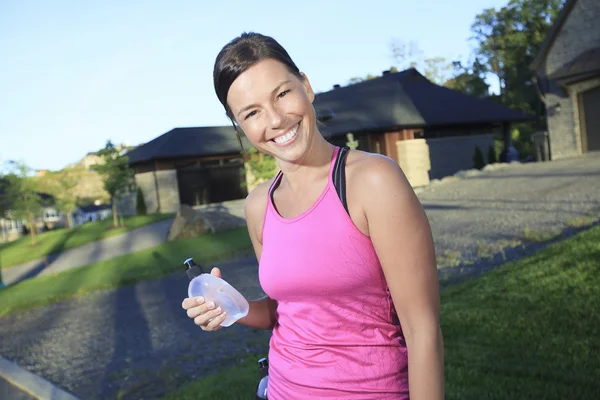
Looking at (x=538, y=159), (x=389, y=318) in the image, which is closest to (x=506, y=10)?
(x=538, y=159)

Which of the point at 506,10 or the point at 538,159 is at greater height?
the point at 506,10

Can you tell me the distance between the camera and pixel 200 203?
32.0m

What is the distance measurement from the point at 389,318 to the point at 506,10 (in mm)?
45510

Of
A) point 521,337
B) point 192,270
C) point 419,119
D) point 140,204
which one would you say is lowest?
point 521,337

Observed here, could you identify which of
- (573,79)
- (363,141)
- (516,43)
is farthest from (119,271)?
(516,43)

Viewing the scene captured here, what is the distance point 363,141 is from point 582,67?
1157 centimetres

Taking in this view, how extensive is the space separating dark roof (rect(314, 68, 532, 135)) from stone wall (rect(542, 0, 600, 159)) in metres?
7.24

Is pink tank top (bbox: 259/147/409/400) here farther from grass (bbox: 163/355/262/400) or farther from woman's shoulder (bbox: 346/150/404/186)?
grass (bbox: 163/355/262/400)

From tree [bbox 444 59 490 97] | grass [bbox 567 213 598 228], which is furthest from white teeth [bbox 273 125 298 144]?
tree [bbox 444 59 490 97]

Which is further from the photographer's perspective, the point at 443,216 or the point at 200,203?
the point at 200,203

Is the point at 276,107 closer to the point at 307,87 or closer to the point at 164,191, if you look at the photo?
the point at 307,87

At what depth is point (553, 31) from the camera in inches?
944

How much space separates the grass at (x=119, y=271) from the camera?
467 inches

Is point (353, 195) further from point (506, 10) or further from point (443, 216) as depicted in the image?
point (506, 10)
